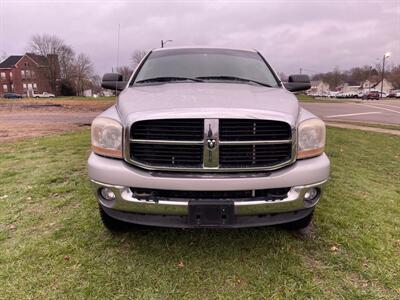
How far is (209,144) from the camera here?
7.63ft

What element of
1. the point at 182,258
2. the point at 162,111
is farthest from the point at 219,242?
the point at 162,111

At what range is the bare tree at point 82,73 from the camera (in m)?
67.2

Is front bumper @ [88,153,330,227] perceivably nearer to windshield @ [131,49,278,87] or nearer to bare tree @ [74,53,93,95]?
windshield @ [131,49,278,87]

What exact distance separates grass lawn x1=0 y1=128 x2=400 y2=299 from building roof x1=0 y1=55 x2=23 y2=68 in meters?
87.9

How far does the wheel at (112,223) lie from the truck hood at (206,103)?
928 millimetres

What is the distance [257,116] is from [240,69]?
5.13ft

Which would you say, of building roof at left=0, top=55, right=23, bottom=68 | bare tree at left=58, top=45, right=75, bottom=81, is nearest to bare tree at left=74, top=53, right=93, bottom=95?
bare tree at left=58, top=45, right=75, bottom=81

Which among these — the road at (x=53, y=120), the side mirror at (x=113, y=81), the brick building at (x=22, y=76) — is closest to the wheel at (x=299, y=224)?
the side mirror at (x=113, y=81)

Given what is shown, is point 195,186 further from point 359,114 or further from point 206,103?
point 359,114

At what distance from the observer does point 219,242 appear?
2.99 m

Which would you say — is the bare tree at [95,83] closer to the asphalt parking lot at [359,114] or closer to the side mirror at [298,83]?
the asphalt parking lot at [359,114]

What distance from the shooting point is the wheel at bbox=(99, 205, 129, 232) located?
9.58 ft

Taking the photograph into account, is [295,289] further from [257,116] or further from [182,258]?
[257,116]

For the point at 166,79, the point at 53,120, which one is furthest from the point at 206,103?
the point at 53,120
